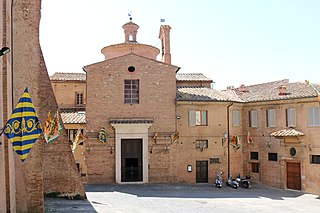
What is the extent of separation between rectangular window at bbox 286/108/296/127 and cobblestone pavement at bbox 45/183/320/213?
4.74 meters

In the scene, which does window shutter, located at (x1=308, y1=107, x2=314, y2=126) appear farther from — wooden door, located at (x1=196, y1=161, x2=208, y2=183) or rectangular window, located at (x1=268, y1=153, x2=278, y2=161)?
wooden door, located at (x1=196, y1=161, x2=208, y2=183)

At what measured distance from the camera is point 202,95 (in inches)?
1055

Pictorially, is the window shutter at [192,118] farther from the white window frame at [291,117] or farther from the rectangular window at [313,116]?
the rectangular window at [313,116]

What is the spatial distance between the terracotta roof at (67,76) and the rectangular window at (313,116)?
18.5m

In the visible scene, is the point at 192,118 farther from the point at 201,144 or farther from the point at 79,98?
the point at 79,98

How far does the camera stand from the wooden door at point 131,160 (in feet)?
81.4

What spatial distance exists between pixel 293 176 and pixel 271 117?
4.54m

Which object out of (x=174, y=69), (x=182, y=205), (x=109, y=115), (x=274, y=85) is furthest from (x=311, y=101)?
(x=109, y=115)

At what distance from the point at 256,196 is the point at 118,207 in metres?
9.57

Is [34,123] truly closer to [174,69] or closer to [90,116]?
[90,116]

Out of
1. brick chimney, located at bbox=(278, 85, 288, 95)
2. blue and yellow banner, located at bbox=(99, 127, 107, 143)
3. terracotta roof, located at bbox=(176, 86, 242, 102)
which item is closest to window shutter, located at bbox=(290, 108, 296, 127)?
brick chimney, located at bbox=(278, 85, 288, 95)

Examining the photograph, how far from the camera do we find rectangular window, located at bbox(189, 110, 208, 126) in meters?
25.9

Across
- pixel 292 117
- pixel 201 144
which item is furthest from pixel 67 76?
pixel 292 117

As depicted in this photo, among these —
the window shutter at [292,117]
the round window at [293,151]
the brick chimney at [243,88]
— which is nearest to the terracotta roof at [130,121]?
the brick chimney at [243,88]
